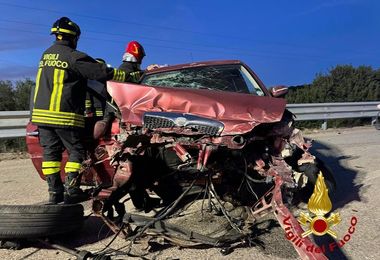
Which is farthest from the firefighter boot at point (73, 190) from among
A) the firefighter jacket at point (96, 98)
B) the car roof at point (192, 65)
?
the car roof at point (192, 65)

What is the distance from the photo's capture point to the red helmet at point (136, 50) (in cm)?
683

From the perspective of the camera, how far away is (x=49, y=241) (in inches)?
149

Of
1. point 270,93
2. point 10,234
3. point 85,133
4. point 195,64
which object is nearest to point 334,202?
point 270,93

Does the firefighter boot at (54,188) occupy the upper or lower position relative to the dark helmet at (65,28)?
lower

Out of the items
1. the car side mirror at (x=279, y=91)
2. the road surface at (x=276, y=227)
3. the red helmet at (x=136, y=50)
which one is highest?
the red helmet at (x=136, y=50)

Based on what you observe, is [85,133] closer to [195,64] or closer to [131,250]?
[131,250]

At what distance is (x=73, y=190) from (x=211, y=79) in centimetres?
205

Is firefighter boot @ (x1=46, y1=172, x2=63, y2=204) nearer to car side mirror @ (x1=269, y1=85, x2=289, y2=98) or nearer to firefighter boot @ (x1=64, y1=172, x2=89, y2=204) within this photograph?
firefighter boot @ (x1=64, y1=172, x2=89, y2=204)

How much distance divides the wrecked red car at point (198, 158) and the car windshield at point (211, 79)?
100 centimetres

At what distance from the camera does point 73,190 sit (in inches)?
162

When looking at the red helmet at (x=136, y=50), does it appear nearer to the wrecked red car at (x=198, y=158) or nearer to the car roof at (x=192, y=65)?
the car roof at (x=192, y=65)

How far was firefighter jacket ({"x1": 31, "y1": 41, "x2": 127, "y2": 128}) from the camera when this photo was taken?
427cm

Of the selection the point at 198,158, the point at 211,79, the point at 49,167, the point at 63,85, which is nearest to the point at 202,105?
the point at 198,158

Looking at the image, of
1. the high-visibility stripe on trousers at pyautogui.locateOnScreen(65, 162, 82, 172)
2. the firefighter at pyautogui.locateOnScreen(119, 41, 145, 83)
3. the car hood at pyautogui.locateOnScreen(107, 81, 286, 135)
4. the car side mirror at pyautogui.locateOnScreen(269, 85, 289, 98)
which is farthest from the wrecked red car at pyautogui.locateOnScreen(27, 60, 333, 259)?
the firefighter at pyautogui.locateOnScreen(119, 41, 145, 83)
